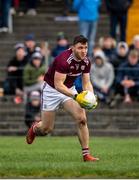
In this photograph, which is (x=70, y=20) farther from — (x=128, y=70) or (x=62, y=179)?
(x=62, y=179)

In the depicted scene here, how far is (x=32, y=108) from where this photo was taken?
24.2 m

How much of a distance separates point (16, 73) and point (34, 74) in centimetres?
72

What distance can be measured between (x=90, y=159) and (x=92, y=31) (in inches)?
450

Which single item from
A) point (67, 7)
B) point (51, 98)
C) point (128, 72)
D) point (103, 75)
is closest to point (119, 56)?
point (128, 72)

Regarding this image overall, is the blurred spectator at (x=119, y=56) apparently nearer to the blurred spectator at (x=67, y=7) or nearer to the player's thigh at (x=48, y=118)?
the blurred spectator at (x=67, y=7)

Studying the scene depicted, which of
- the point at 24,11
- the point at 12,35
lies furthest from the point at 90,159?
the point at 24,11

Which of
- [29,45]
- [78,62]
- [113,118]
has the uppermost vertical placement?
[78,62]

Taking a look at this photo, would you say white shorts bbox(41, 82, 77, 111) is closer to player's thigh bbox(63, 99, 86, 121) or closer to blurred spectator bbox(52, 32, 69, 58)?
player's thigh bbox(63, 99, 86, 121)

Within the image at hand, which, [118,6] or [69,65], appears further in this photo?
[118,6]

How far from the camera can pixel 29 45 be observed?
24.9 metres

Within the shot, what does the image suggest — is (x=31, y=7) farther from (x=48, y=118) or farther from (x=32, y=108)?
(x=48, y=118)

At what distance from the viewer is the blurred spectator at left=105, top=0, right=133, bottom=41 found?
26094mm

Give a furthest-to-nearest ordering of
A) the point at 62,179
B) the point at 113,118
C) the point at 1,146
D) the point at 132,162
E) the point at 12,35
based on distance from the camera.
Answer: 1. the point at 12,35
2. the point at 113,118
3. the point at 1,146
4. the point at 132,162
5. the point at 62,179

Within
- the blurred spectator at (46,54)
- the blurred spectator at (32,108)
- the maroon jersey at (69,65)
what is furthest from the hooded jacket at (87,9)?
the maroon jersey at (69,65)
